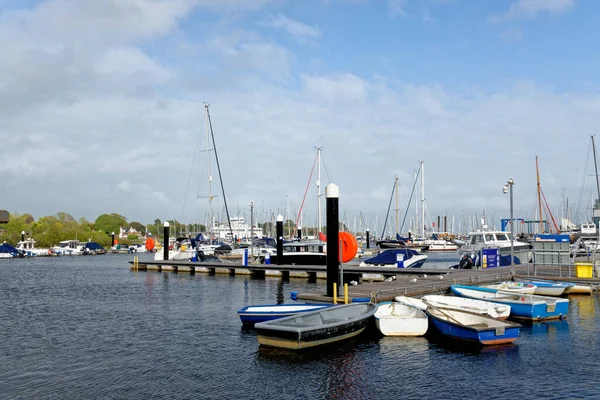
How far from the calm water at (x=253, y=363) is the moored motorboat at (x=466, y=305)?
47.8 inches

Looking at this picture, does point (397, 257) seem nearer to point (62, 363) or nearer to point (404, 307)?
point (404, 307)

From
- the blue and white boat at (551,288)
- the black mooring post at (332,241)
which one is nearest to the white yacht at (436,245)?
the blue and white boat at (551,288)

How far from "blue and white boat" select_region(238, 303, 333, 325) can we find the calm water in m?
0.77

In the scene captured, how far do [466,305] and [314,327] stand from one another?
26.2 feet

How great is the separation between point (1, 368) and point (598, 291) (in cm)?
2966

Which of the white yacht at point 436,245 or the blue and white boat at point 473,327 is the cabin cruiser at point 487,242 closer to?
the blue and white boat at point 473,327

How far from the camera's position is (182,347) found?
67.6 ft

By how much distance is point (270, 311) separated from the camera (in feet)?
75.3

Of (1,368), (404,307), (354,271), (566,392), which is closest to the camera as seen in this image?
(566,392)

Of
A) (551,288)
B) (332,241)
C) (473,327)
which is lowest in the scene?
(473,327)

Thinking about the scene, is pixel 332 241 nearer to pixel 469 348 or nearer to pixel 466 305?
pixel 466 305

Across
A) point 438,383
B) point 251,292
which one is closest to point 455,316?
point 438,383

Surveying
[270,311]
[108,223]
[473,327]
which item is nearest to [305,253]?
[270,311]

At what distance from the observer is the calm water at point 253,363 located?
15.2m
